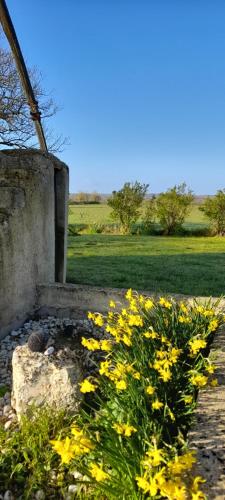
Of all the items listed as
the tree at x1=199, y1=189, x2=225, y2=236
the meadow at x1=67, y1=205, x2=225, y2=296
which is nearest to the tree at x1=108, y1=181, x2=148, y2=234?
the tree at x1=199, y1=189, x2=225, y2=236

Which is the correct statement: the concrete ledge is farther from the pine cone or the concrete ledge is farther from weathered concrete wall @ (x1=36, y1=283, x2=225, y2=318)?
the pine cone

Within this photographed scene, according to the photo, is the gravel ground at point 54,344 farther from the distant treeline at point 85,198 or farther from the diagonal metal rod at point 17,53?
the distant treeline at point 85,198

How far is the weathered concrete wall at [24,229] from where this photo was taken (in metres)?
3.82

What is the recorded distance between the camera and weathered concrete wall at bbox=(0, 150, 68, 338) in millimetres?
3822

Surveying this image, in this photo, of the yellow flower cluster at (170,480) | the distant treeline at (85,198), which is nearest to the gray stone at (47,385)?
the yellow flower cluster at (170,480)

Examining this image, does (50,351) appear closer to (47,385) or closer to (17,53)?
(47,385)

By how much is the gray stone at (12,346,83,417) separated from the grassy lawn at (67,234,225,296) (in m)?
2.95

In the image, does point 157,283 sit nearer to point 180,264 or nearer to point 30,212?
point 180,264

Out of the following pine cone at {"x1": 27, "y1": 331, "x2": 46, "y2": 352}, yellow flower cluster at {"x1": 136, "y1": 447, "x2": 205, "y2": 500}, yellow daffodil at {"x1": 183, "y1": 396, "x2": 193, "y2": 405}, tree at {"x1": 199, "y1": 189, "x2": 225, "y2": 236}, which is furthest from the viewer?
tree at {"x1": 199, "y1": 189, "x2": 225, "y2": 236}

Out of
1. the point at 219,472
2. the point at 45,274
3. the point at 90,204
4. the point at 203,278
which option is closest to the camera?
the point at 219,472

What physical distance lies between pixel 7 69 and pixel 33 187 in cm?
902

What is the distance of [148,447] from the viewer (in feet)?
5.82

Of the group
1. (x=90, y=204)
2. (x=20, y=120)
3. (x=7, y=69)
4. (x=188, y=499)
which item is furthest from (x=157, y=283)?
(x=90, y=204)

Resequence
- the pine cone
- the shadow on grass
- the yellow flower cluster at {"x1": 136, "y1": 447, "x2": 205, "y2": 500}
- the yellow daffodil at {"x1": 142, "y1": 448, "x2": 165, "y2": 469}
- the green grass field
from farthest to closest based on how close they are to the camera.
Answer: the green grass field, the shadow on grass, the pine cone, the yellow daffodil at {"x1": 142, "y1": 448, "x2": 165, "y2": 469}, the yellow flower cluster at {"x1": 136, "y1": 447, "x2": 205, "y2": 500}
